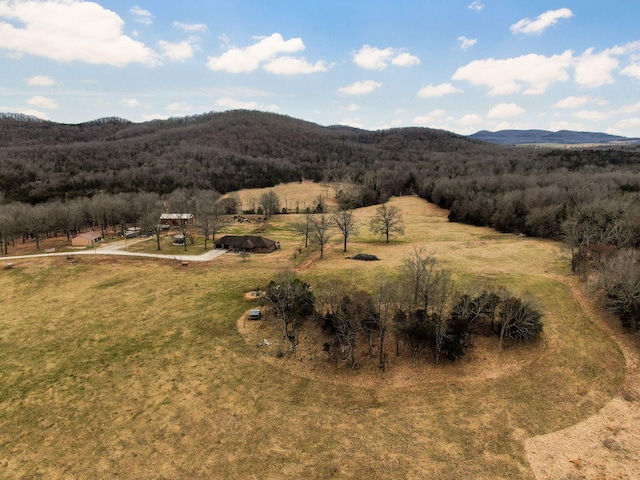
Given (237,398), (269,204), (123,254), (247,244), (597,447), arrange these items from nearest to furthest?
(597,447) → (237,398) → (123,254) → (247,244) → (269,204)

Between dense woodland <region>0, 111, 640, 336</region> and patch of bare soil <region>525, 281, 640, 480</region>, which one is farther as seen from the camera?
dense woodland <region>0, 111, 640, 336</region>

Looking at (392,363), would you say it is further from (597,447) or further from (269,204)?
(269,204)

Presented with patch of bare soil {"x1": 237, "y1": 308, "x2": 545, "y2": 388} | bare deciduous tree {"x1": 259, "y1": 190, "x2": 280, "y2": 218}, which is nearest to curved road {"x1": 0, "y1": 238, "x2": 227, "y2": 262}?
patch of bare soil {"x1": 237, "y1": 308, "x2": 545, "y2": 388}

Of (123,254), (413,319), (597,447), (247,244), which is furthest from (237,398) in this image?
(123,254)

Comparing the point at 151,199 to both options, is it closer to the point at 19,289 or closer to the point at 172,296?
the point at 19,289

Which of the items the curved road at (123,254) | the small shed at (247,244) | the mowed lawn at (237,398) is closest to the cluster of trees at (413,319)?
the mowed lawn at (237,398)

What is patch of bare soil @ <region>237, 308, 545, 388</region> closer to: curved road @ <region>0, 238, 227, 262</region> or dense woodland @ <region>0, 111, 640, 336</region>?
dense woodland @ <region>0, 111, 640, 336</region>
